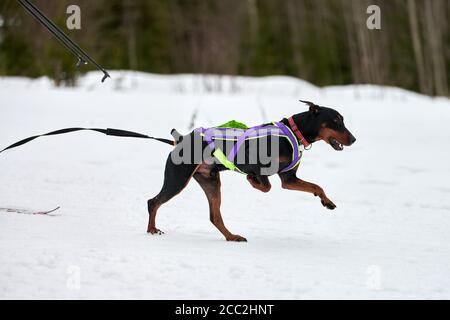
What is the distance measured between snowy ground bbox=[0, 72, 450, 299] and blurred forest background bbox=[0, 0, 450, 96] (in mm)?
14003

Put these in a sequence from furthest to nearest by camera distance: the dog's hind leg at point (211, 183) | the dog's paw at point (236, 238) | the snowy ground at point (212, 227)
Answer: the dog's paw at point (236, 238) → the dog's hind leg at point (211, 183) → the snowy ground at point (212, 227)

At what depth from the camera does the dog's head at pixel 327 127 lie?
191 inches

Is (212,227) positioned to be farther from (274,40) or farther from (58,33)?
(274,40)

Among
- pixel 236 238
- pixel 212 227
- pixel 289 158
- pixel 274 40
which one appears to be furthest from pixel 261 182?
pixel 274 40

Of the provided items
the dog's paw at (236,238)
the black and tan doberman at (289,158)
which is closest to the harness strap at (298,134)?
the black and tan doberman at (289,158)

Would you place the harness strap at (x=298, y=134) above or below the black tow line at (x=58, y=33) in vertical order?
below

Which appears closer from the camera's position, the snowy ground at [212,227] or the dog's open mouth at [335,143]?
the snowy ground at [212,227]

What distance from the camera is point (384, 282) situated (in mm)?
4078

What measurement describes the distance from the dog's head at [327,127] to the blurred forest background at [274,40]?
19.8 m

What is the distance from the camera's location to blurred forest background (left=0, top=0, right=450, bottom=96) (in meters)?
29.4

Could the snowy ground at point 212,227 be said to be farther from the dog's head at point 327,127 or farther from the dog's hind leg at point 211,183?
the dog's head at point 327,127

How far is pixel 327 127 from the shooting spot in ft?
15.9

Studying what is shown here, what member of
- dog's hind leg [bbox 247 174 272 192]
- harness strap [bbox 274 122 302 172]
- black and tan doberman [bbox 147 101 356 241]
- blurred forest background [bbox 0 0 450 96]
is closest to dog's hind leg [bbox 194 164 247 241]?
black and tan doberman [bbox 147 101 356 241]

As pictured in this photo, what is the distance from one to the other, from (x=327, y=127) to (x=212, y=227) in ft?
4.82
